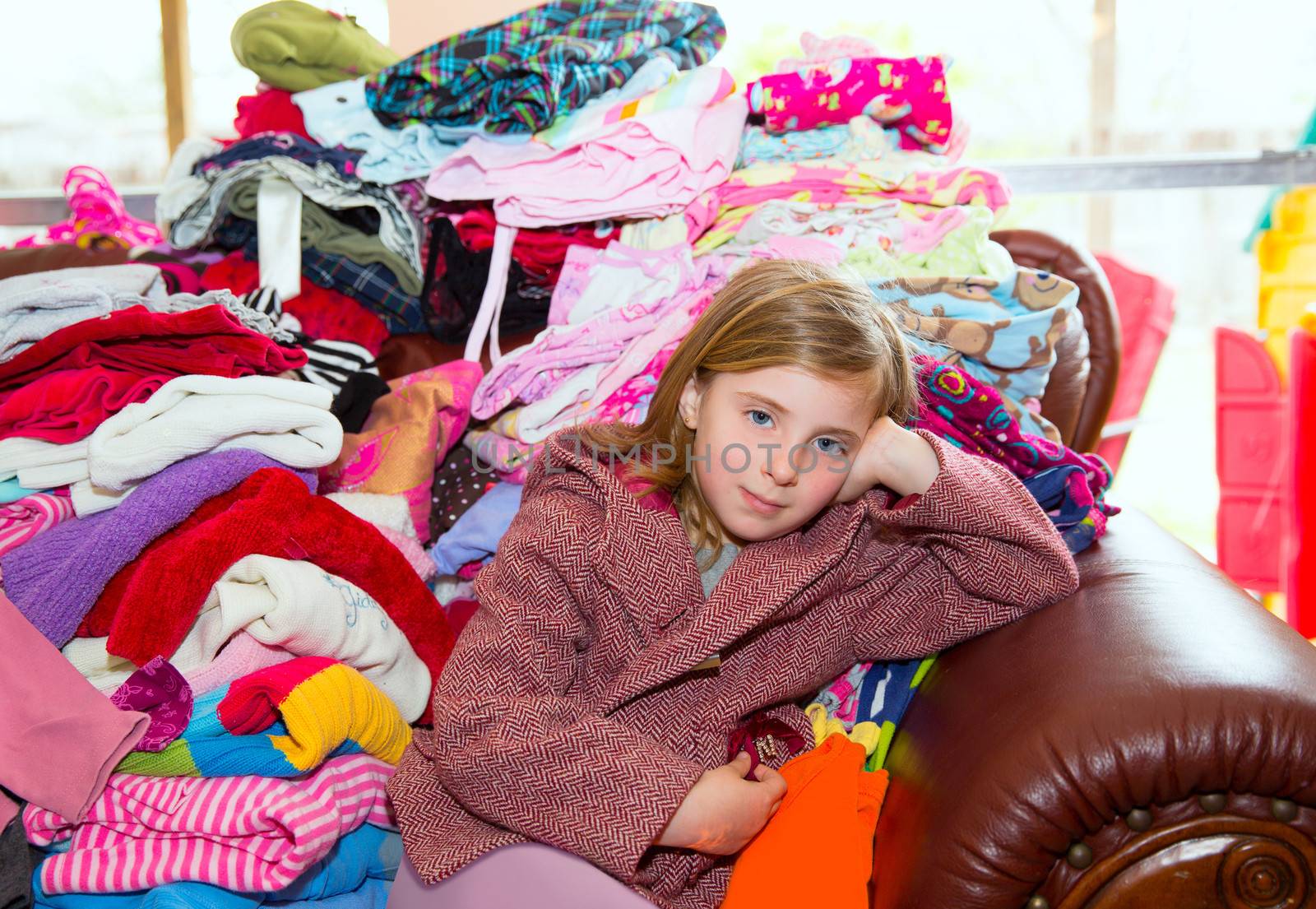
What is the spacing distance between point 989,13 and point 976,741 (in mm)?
2482

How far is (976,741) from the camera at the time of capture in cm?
90

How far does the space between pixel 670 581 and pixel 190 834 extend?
1.71ft

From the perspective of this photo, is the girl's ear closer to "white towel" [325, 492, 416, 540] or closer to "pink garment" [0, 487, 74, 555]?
"white towel" [325, 492, 416, 540]

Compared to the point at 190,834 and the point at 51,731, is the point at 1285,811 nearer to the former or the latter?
the point at 190,834

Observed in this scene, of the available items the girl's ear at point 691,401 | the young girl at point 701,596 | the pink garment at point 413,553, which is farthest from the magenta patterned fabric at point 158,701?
the girl's ear at point 691,401

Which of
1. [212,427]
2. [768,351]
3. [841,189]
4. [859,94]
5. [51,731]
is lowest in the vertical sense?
[51,731]

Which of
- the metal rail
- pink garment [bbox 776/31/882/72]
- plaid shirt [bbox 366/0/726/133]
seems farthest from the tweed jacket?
the metal rail

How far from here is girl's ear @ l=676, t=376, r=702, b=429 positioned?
1.15 m

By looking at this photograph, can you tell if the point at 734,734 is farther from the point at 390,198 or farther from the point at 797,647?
the point at 390,198

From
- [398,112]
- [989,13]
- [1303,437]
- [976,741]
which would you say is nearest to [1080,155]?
[989,13]

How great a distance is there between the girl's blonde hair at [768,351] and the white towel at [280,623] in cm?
32

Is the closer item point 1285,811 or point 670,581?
point 1285,811

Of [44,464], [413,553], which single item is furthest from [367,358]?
[44,464]

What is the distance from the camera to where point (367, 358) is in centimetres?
154
